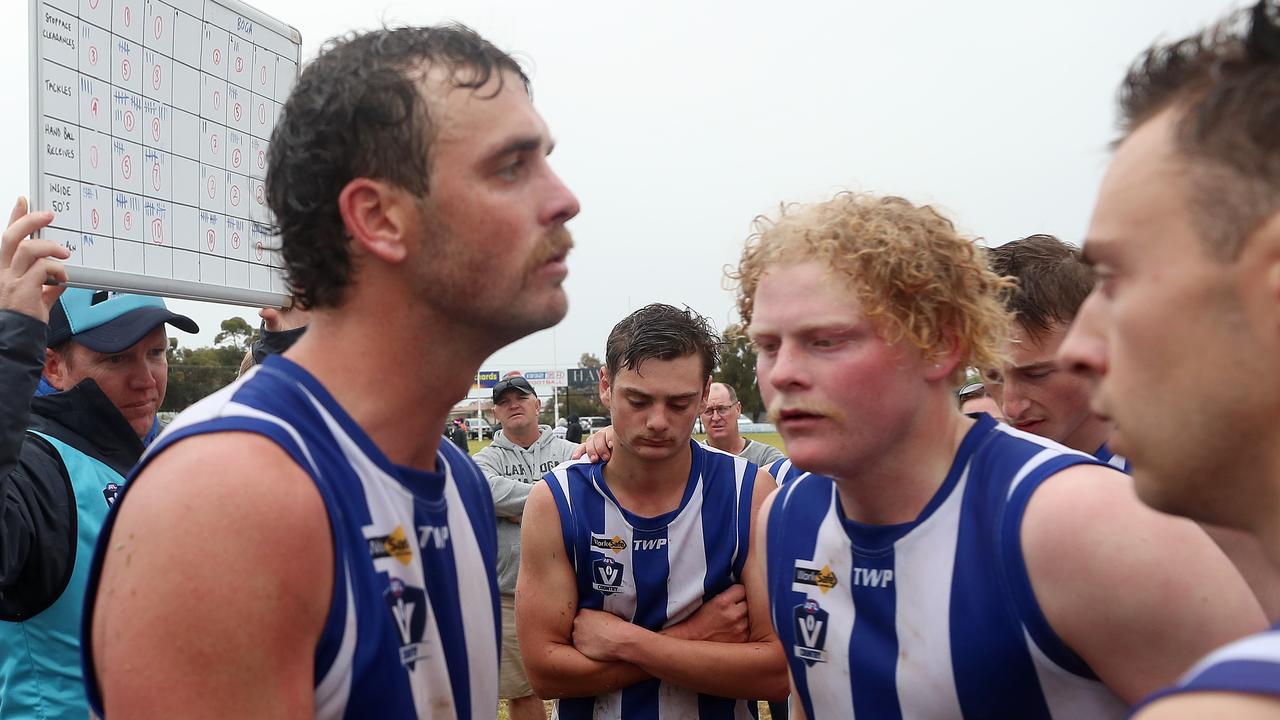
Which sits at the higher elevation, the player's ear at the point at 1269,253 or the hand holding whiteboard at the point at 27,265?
the hand holding whiteboard at the point at 27,265

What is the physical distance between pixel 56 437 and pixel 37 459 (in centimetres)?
20

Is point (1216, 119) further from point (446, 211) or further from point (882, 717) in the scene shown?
point (882, 717)

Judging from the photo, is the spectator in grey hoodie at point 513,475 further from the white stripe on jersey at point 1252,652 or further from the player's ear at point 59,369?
the white stripe on jersey at point 1252,652

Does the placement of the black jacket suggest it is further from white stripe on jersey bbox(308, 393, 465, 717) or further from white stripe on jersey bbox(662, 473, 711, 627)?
white stripe on jersey bbox(662, 473, 711, 627)

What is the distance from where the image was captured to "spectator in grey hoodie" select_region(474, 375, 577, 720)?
23.0 feet

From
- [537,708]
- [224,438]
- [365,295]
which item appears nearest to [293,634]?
[224,438]

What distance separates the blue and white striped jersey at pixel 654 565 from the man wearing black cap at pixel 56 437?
1776mm

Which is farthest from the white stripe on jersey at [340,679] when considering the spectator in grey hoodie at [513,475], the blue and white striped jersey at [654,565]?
the spectator in grey hoodie at [513,475]

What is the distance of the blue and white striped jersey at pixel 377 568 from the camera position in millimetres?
1689

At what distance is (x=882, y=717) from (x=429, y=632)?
1184mm

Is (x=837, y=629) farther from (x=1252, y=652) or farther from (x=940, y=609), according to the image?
(x=1252, y=652)

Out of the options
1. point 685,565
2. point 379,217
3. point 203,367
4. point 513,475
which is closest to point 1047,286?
point 685,565

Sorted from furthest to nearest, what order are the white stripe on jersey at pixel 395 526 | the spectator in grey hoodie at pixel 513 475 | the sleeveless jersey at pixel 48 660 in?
1. the spectator in grey hoodie at pixel 513 475
2. the sleeveless jersey at pixel 48 660
3. the white stripe on jersey at pixel 395 526

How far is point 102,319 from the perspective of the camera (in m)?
3.82
